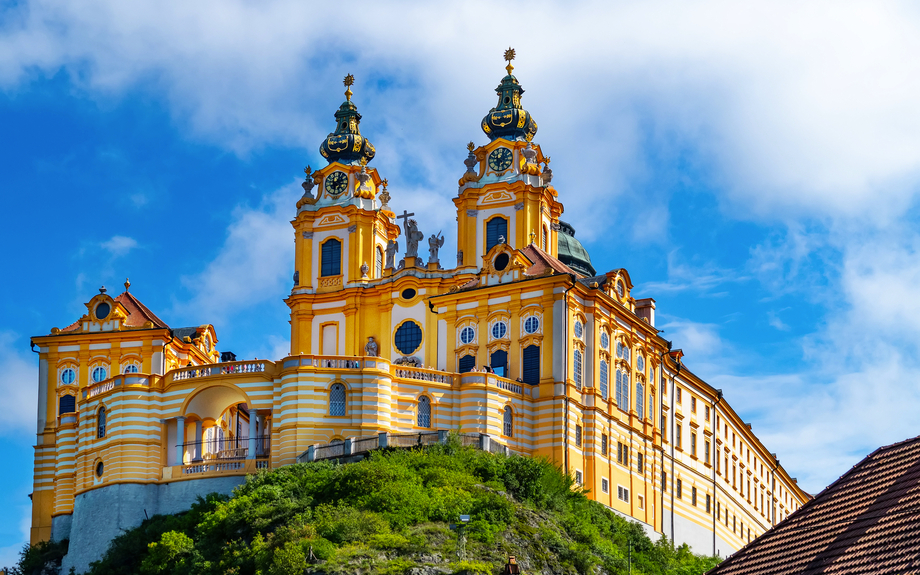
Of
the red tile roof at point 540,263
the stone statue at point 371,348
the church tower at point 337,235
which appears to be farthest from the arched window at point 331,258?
the red tile roof at point 540,263

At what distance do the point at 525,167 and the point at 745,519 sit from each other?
97.9 feet

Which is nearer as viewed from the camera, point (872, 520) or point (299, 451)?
point (872, 520)

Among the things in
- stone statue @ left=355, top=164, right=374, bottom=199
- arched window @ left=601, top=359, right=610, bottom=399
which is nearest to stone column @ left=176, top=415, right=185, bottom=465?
arched window @ left=601, top=359, right=610, bottom=399

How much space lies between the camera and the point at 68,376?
282 ft

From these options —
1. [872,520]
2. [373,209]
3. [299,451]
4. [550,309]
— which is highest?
[373,209]

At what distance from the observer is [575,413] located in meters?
75.3

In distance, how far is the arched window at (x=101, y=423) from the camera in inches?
2889

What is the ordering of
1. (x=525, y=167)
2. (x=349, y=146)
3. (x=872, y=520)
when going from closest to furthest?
(x=872, y=520) < (x=525, y=167) < (x=349, y=146)

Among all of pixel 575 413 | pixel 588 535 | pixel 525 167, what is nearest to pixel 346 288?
pixel 525 167

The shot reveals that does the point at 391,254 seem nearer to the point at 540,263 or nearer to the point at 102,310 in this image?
the point at 540,263

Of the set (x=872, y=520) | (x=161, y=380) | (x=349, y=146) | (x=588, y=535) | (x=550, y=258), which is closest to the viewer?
(x=872, y=520)

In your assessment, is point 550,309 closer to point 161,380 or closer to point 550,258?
point 550,258

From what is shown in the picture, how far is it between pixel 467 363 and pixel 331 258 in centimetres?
1546

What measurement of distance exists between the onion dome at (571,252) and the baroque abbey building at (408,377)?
22 centimetres
